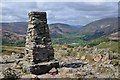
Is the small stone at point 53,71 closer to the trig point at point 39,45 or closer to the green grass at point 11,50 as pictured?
the trig point at point 39,45

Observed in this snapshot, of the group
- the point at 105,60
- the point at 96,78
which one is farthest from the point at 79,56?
the point at 96,78

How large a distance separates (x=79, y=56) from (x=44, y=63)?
10.8 m

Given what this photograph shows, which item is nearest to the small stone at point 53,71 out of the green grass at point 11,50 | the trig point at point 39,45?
the trig point at point 39,45

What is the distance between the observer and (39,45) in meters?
26.4

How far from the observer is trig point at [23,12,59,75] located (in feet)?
84.7

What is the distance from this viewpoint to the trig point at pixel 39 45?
25828 millimetres

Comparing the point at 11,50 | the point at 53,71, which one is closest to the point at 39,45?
the point at 53,71

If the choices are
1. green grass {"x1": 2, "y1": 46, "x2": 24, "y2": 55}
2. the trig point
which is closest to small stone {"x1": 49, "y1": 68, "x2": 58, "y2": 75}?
the trig point

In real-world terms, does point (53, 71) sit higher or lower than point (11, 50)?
lower

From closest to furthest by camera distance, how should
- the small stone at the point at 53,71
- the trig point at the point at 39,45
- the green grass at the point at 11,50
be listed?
→ the small stone at the point at 53,71
the trig point at the point at 39,45
the green grass at the point at 11,50

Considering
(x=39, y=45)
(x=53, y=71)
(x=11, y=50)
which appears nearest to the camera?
(x=53, y=71)

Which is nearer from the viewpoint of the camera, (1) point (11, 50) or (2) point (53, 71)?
(2) point (53, 71)

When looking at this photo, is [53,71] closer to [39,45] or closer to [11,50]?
[39,45]

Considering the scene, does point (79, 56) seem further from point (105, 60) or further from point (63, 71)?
point (63, 71)
